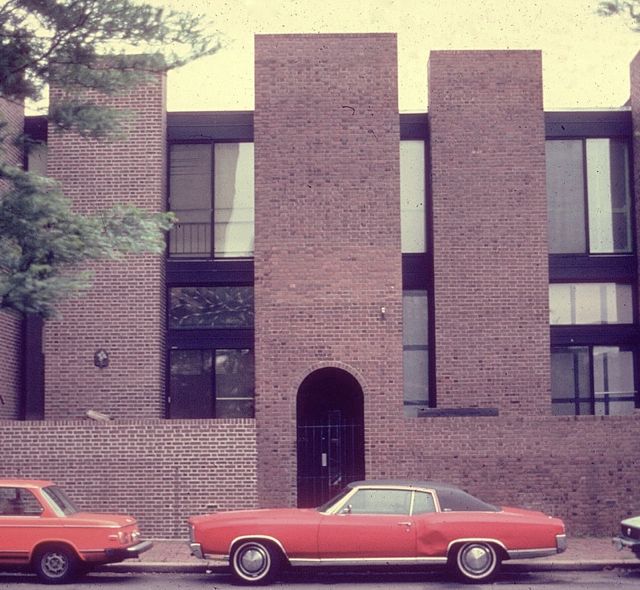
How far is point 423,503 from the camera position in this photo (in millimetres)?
15258

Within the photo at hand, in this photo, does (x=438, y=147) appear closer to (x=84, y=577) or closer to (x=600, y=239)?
(x=600, y=239)

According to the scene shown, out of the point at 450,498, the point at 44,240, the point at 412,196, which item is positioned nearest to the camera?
the point at 450,498

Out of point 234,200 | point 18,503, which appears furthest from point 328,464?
→ point 18,503

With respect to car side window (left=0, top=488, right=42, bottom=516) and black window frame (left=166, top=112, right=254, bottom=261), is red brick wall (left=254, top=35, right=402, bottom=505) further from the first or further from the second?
car side window (left=0, top=488, right=42, bottom=516)

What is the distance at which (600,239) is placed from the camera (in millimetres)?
22984

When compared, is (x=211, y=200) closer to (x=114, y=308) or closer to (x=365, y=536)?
(x=114, y=308)

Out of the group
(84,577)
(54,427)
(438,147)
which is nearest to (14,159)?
(54,427)

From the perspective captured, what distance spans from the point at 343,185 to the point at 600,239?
5.56 metres

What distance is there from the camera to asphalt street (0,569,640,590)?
48.5 ft

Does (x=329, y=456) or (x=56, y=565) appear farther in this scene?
(x=329, y=456)

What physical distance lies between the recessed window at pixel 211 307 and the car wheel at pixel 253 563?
26.8ft

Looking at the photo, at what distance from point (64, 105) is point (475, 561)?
8672 mm

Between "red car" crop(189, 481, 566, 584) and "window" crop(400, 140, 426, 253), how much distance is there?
8.20 m

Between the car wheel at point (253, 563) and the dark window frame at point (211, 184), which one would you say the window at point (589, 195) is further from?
the car wheel at point (253, 563)
